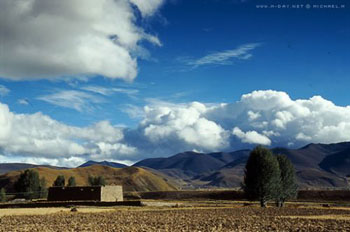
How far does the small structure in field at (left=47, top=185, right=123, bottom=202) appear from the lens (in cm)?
9875

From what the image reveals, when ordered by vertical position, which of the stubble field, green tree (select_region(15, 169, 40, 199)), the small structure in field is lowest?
the stubble field

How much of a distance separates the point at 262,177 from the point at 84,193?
40912 mm

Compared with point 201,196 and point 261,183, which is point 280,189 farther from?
point 201,196

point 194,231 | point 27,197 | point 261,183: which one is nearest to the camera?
point 194,231

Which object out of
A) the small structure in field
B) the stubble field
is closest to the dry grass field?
the stubble field

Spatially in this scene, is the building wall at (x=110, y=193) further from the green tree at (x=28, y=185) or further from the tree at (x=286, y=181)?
the green tree at (x=28, y=185)

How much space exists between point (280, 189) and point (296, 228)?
205 feet

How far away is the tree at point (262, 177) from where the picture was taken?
3797 inches

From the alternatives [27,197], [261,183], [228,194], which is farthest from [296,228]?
[228,194]

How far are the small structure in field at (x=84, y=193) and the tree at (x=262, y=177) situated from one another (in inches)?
1252

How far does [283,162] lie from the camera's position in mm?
109750

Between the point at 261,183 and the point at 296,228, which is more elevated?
the point at 261,183

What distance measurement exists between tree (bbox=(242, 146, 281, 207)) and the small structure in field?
31798 millimetres

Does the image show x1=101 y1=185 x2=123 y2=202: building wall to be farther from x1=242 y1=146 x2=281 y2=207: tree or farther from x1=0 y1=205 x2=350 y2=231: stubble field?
x1=0 y1=205 x2=350 y2=231: stubble field
